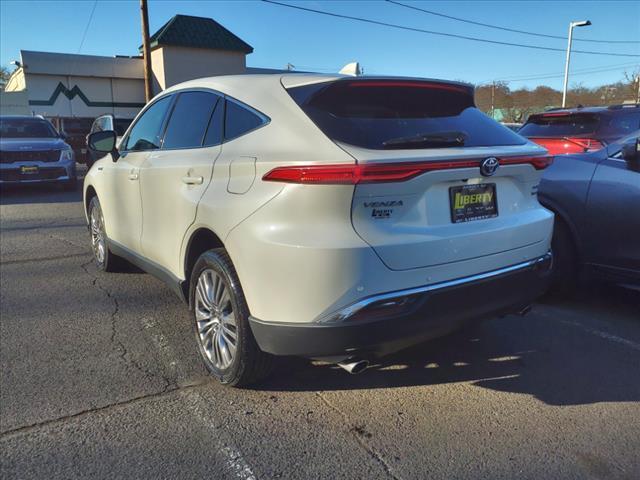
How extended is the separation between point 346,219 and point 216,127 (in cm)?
Result: 129

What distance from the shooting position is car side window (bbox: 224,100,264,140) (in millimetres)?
2953

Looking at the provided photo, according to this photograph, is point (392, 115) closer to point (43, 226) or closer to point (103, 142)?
point (103, 142)

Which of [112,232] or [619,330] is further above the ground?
[112,232]

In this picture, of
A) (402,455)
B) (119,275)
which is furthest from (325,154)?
(119,275)

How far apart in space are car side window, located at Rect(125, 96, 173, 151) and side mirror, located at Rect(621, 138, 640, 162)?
11.3ft

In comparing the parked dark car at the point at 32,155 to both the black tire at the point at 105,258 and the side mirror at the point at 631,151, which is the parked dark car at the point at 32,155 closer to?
the black tire at the point at 105,258

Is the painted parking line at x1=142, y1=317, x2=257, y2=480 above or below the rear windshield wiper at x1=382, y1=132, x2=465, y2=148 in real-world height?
below

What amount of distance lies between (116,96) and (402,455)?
3051cm

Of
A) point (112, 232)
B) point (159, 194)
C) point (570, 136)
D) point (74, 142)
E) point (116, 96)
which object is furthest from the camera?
point (116, 96)

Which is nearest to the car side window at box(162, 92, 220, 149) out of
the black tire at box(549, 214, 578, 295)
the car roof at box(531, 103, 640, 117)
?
the black tire at box(549, 214, 578, 295)

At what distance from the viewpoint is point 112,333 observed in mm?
3980

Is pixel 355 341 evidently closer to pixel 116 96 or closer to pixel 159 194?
pixel 159 194

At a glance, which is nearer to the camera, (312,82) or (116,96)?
(312,82)

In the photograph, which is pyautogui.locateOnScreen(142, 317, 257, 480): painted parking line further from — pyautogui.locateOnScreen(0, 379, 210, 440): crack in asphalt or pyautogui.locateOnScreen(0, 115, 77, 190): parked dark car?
pyautogui.locateOnScreen(0, 115, 77, 190): parked dark car
